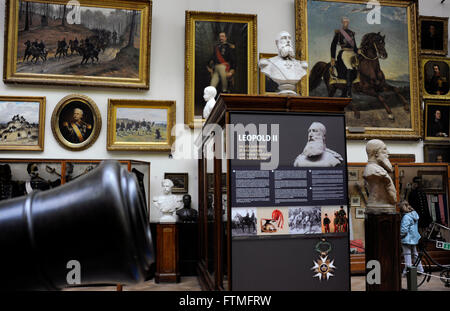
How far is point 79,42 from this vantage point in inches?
370

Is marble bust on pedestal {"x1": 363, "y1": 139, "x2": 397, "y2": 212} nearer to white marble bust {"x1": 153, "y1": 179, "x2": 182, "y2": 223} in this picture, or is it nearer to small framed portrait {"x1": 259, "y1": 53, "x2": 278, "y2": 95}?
white marble bust {"x1": 153, "y1": 179, "x2": 182, "y2": 223}

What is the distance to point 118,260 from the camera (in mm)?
975

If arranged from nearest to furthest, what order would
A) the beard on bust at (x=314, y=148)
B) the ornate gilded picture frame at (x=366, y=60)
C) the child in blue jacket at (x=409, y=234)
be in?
the beard on bust at (x=314, y=148)
the child in blue jacket at (x=409, y=234)
the ornate gilded picture frame at (x=366, y=60)

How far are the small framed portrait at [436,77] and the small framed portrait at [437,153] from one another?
52.6 inches

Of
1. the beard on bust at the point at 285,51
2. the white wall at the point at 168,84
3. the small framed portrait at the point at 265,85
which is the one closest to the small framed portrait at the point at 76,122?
the white wall at the point at 168,84

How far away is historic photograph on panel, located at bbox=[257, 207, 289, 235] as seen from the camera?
15.4ft

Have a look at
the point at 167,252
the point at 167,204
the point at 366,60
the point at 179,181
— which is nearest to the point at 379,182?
the point at 167,204

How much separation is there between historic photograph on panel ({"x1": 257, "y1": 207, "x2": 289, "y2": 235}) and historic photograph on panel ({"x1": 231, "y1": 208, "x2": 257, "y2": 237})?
75mm

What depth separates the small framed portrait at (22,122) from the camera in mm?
8977

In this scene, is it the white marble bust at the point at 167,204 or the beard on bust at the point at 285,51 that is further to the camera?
the white marble bust at the point at 167,204

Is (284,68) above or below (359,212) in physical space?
above

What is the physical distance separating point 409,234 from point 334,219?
418 cm

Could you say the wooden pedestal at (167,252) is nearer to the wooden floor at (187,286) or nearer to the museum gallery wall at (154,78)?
the wooden floor at (187,286)

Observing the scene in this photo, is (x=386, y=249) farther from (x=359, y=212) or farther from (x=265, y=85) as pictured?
(x=265, y=85)
